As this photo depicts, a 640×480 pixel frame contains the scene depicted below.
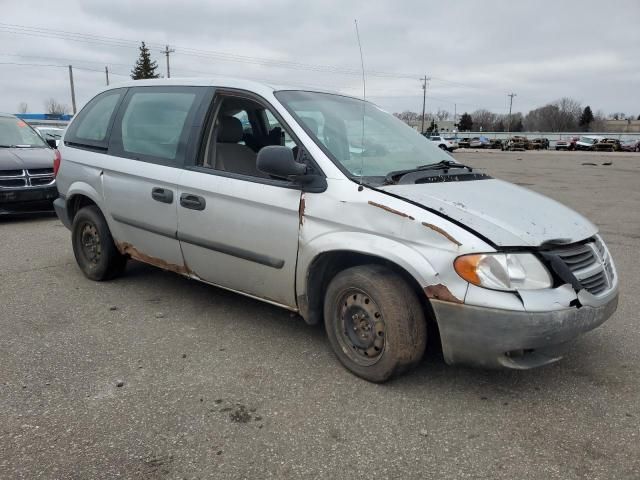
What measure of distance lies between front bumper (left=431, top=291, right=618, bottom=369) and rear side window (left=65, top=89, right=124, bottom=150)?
340 centimetres

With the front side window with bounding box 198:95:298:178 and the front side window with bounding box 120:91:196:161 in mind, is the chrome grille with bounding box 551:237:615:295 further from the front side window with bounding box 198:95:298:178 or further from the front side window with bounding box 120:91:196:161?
the front side window with bounding box 120:91:196:161

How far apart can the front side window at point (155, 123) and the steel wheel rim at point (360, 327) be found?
1.82 metres

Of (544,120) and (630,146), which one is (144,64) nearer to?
(630,146)

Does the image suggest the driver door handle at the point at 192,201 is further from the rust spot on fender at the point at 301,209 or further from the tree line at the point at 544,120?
the tree line at the point at 544,120

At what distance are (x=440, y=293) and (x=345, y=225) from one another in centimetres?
68

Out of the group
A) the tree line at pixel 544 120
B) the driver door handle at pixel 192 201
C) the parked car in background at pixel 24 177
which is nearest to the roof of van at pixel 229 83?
the driver door handle at pixel 192 201

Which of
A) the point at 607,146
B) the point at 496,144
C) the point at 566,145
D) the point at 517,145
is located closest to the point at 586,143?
the point at 566,145

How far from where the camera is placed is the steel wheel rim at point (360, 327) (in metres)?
3.09

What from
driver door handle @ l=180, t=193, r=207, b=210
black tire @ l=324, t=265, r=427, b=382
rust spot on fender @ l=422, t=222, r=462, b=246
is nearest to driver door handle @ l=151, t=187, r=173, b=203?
driver door handle @ l=180, t=193, r=207, b=210

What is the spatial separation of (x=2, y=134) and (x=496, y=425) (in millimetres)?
9268

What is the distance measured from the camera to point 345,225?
123 inches

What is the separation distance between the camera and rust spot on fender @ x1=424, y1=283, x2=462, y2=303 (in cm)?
275

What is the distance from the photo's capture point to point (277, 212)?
3424 millimetres

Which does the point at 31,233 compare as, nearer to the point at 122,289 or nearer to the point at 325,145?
the point at 122,289
